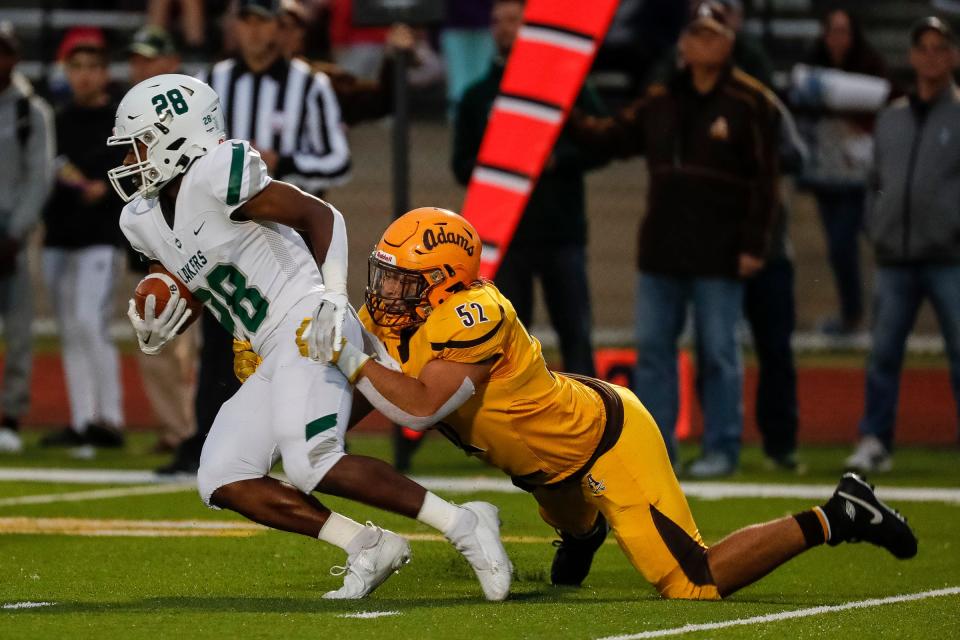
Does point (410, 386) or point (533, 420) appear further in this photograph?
point (533, 420)

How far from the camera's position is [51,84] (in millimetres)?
12562

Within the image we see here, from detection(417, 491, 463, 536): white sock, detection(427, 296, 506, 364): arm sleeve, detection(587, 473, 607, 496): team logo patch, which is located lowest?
detection(417, 491, 463, 536): white sock

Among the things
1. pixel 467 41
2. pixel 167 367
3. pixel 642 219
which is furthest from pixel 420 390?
pixel 467 41

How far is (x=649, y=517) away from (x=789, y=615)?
50 centimetres

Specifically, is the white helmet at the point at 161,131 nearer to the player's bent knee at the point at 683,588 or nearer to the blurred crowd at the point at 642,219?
the player's bent knee at the point at 683,588

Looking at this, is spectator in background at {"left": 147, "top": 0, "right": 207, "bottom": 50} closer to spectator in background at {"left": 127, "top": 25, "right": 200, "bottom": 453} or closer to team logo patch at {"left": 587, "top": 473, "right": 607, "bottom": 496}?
spectator in background at {"left": 127, "top": 25, "right": 200, "bottom": 453}

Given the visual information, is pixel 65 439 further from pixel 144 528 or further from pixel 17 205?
pixel 144 528

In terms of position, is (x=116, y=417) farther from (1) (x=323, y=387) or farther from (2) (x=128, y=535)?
(1) (x=323, y=387)

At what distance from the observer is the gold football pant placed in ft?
16.9

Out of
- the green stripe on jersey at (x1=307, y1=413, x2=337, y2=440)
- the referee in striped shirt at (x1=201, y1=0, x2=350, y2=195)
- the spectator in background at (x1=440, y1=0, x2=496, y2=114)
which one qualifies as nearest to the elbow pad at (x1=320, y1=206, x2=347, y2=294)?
the green stripe on jersey at (x1=307, y1=413, x2=337, y2=440)

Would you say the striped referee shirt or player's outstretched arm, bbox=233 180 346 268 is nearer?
player's outstretched arm, bbox=233 180 346 268

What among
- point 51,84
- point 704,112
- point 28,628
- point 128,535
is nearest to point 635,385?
point 704,112

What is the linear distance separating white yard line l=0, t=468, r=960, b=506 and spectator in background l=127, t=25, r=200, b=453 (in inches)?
22.6

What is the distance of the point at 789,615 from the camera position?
4914 millimetres
